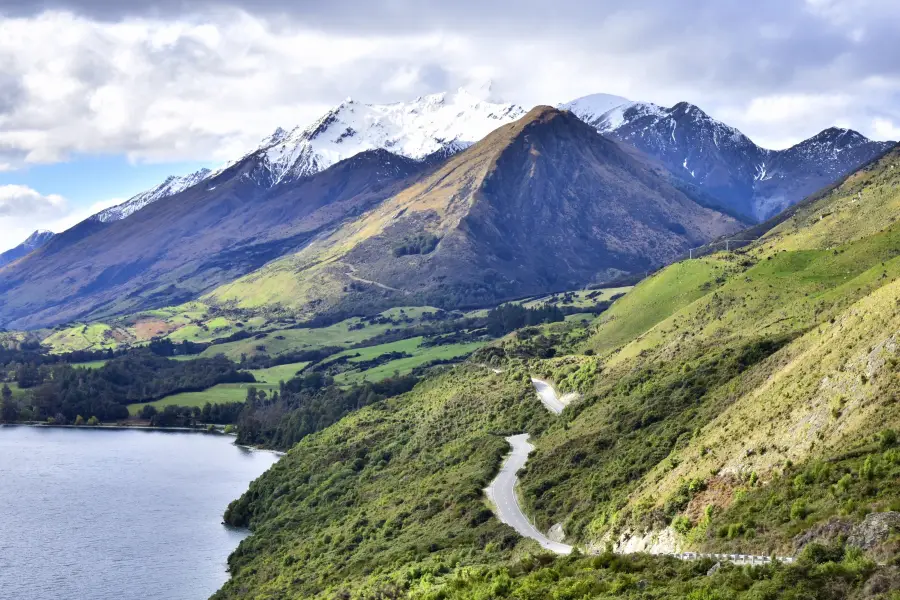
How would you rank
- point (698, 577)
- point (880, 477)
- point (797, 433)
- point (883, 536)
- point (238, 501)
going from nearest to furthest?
point (883, 536) < point (698, 577) < point (880, 477) < point (797, 433) < point (238, 501)

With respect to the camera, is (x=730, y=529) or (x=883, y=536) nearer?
(x=883, y=536)

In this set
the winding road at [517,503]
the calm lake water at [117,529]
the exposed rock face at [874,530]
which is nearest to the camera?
the exposed rock face at [874,530]

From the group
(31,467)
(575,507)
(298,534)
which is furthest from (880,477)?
(31,467)

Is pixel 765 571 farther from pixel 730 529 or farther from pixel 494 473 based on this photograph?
pixel 494 473

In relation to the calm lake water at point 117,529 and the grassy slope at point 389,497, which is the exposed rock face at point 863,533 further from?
the calm lake water at point 117,529

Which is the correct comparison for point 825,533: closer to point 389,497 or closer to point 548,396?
point 389,497

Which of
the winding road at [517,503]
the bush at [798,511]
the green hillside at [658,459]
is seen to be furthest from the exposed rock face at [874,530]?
the bush at [798,511]

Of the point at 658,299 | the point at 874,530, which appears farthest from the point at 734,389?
the point at 658,299
